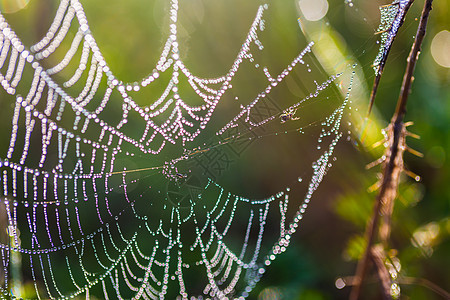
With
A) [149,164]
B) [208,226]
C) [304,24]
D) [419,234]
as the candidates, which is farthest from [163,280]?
[304,24]

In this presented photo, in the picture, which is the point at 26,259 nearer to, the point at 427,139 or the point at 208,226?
the point at 208,226

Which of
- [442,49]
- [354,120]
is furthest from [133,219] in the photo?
[442,49]

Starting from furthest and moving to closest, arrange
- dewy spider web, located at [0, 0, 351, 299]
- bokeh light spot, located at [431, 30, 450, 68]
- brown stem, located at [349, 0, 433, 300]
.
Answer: bokeh light spot, located at [431, 30, 450, 68] < dewy spider web, located at [0, 0, 351, 299] < brown stem, located at [349, 0, 433, 300]

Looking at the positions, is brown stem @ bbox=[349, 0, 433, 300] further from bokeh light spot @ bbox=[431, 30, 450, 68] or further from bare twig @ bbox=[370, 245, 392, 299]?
bokeh light spot @ bbox=[431, 30, 450, 68]

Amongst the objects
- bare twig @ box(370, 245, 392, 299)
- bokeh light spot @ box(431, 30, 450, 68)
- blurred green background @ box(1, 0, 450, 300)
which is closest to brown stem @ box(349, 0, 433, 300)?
bare twig @ box(370, 245, 392, 299)

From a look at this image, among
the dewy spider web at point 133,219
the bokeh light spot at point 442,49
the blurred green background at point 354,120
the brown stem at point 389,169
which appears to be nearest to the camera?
the brown stem at point 389,169

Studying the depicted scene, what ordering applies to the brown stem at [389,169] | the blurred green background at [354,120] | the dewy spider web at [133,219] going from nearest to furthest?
the brown stem at [389,169]
the blurred green background at [354,120]
the dewy spider web at [133,219]

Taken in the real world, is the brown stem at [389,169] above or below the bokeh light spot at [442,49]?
below

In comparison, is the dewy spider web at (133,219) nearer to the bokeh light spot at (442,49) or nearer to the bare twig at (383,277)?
the bokeh light spot at (442,49)

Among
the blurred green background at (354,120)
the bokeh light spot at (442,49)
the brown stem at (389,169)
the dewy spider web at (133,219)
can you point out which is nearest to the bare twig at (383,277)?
the brown stem at (389,169)
